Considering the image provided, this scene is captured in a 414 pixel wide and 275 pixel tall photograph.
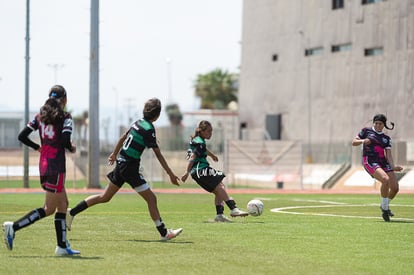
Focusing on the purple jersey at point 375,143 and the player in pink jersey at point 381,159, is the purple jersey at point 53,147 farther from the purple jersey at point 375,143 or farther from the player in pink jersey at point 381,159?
the purple jersey at point 375,143

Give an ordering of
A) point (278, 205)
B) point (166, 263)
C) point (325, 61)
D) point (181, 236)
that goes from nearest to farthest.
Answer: point (166, 263)
point (181, 236)
point (278, 205)
point (325, 61)

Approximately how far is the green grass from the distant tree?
10882cm

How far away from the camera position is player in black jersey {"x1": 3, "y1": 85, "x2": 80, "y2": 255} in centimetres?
1259

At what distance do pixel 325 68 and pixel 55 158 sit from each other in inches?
2547

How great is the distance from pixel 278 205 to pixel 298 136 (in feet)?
177

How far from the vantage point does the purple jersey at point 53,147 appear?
41.5 ft

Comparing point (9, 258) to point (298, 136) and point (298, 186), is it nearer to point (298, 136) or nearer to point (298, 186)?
point (298, 186)

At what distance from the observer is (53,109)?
41.4ft

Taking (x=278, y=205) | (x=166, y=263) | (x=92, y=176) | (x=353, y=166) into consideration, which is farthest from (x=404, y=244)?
(x=353, y=166)

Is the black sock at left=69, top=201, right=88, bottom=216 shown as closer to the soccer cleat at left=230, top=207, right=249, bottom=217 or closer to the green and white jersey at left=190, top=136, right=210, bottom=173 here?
the green and white jersey at left=190, top=136, right=210, bottom=173

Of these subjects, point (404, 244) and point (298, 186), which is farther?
point (298, 186)

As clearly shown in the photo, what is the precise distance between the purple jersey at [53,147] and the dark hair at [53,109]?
0.09 metres

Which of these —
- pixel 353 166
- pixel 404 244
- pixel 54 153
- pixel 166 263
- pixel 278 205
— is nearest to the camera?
pixel 166 263

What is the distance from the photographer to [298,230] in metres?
16.5
